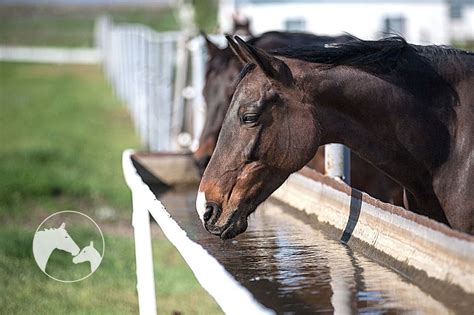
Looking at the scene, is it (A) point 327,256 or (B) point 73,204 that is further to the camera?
(B) point 73,204

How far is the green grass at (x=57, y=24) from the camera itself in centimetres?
5747

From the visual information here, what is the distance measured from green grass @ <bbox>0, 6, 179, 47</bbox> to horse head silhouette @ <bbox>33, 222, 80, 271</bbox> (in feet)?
140

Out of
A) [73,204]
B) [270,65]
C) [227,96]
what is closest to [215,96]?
[227,96]

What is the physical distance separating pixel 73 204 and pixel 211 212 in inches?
300

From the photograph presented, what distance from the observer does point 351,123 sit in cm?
433

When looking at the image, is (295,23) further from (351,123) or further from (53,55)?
(351,123)

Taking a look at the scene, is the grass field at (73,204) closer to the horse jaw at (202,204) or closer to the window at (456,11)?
the horse jaw at (202,204)

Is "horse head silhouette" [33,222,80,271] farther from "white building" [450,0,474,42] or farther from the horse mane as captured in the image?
"white building" [450,0,474,42]

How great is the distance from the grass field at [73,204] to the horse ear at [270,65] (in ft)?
9.81

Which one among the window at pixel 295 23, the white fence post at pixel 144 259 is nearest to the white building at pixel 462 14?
the window at pixel 295 23

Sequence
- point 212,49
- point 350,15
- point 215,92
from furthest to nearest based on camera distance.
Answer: point 350,15, point 212,49, point 215,92

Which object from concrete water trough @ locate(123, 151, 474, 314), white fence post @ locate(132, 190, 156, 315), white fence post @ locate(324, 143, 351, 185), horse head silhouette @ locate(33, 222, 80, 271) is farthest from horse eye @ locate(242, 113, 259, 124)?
horse head silhouette @ locate(33, 222, 80, 271)

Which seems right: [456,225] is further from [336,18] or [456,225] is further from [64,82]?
[64,82]

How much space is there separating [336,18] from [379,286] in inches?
1119
